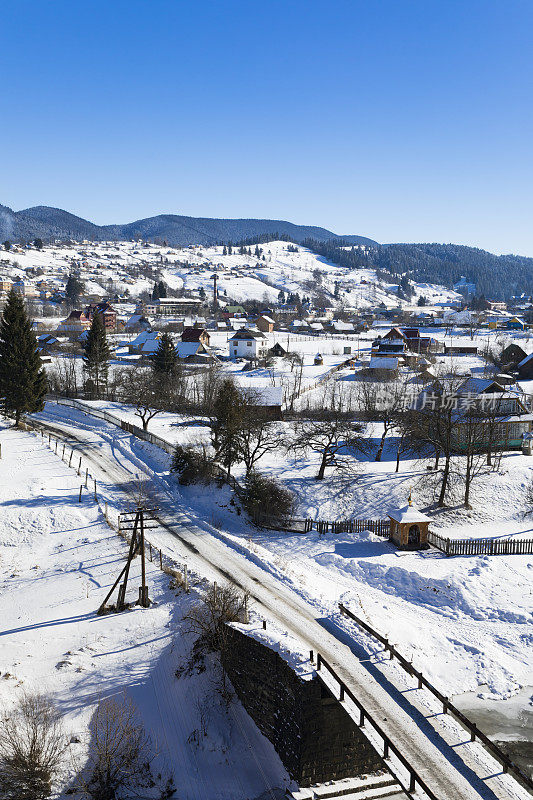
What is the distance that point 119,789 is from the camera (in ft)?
47.8

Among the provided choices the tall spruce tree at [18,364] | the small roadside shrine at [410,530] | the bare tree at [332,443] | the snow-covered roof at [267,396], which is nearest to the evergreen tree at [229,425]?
the bare tree at [332,443]

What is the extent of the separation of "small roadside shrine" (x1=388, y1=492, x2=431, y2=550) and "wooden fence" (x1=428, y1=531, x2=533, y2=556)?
889mm

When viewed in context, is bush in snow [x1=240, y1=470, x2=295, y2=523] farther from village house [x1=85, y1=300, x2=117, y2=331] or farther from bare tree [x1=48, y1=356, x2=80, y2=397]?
village house [x1=85, y1=300, x2=117, y2=331]

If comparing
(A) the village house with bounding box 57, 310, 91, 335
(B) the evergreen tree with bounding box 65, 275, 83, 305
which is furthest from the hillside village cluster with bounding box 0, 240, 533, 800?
(B) the evergreen tree with bounding box 65, 275, 83, 305

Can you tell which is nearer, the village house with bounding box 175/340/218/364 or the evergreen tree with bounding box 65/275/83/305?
the village house with bounding box 175/340/218/364

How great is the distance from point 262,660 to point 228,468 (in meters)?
18.6

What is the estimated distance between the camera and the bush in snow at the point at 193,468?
3338 centimetres

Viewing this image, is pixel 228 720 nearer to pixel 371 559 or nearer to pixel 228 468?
pixel 371 559

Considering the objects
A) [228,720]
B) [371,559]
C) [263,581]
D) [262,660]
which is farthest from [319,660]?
[371,559]

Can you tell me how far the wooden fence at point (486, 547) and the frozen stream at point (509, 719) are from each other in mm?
9982

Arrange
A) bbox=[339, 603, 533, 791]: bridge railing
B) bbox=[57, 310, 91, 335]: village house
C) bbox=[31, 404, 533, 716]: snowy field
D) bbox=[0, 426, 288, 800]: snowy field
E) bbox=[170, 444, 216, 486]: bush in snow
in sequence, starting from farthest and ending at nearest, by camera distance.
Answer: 1. bbox=[57, 310, 91, 335]: village house
2. bbox=[170, 444, 216, 486]: bush in snow
3. bbox=[31, 404, 533, 716]: snowy field
4. bbox=[0, 426, 288, 800]: snowy field
5. bbox=[339, 603, 533, 791]: bridge railing

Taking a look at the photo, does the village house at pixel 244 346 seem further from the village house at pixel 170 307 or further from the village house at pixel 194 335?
the village house at pixel 170 307

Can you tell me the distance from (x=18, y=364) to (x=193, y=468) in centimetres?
1901

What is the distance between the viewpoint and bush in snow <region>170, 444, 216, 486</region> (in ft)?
109
